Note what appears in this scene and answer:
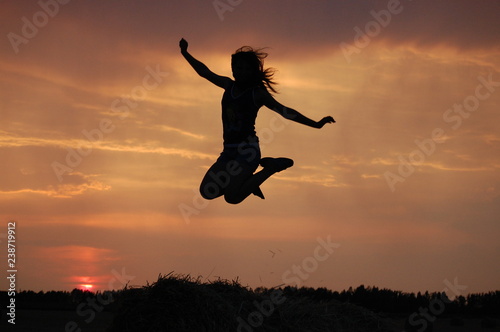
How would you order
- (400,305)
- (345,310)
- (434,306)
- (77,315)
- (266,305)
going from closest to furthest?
(266,305) → (345,310) → (434,306) → (400,305) → (77,315)

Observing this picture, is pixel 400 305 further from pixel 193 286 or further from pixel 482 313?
pixel 193 286

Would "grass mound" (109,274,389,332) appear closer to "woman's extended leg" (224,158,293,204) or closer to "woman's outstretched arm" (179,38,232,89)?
"woman's extended leg" (224,158,293,204)

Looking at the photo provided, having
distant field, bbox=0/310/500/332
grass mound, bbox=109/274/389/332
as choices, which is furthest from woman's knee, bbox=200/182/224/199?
distant field, bbox=0/310/500/332

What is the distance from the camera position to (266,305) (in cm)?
998

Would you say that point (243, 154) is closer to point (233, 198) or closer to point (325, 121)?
point (233, 198)

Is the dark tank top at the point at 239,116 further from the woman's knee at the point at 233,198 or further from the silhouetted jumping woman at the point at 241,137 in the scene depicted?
the woman's knee at the point at 233,198

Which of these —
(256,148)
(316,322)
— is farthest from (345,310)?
(256,148)

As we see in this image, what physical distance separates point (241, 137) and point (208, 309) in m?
2.41

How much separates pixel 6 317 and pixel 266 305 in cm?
844

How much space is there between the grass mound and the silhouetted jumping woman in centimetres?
132

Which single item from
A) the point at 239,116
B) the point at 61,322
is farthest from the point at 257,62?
the point at 61,322

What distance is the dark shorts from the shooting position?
33.5ft

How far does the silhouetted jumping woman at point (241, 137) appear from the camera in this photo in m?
10.1

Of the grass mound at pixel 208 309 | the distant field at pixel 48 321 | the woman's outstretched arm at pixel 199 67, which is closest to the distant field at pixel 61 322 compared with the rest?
the distant field at pixel 48 321
